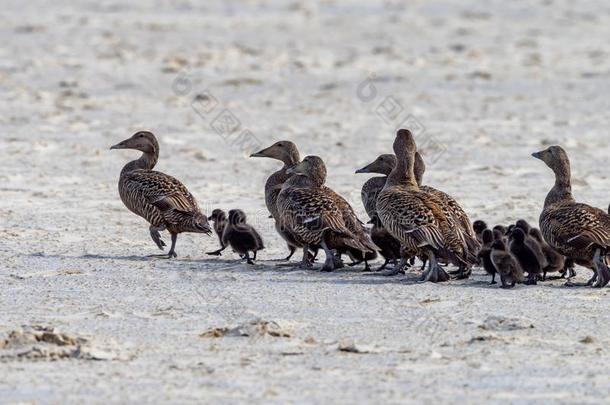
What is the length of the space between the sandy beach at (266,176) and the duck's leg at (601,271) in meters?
0.14

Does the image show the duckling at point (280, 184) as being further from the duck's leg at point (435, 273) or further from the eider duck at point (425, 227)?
the duck's leg at point (435, 273)

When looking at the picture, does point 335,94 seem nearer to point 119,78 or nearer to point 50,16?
point 119,78

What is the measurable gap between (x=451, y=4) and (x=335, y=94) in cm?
1617

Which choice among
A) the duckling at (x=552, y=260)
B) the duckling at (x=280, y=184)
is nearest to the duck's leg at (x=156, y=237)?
the duckling at (x=280, y=184)

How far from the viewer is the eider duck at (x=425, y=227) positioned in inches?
416

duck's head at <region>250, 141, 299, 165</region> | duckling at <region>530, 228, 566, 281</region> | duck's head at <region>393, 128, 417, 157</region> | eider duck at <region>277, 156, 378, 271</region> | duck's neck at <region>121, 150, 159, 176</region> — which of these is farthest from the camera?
duck's head at <region>250, 141, 299, 165</region>

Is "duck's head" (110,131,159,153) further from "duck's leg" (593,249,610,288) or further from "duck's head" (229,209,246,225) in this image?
"duck's leg" (593,249,610,288)

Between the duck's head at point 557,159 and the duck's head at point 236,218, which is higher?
the duck's head at point 557,159

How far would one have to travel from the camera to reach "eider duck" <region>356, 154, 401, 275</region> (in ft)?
37.6

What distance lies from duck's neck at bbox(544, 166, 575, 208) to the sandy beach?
0.64m

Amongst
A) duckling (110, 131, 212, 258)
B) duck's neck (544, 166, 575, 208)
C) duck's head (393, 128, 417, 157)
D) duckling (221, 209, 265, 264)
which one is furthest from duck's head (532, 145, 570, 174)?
duckling (110, 131, 212, 258)

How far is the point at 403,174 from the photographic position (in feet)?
38.4

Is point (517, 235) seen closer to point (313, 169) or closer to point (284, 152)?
point (313, 169)

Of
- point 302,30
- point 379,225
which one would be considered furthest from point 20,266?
Result: point 302,30
